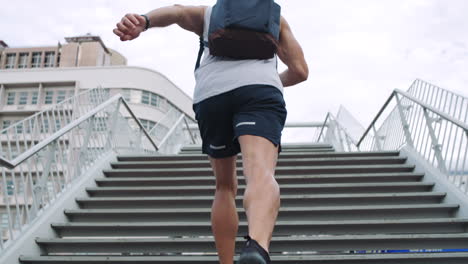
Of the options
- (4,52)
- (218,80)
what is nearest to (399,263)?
(218,80)

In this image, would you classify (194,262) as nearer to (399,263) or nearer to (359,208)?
(399,263)

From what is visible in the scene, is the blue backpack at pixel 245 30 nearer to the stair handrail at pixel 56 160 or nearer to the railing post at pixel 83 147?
the stair handrail at pixel 56 160

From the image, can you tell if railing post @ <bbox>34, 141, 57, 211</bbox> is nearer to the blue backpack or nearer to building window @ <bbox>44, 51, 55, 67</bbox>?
the blue backpack

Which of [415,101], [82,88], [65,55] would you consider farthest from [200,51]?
[65,55]

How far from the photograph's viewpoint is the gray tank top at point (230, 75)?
150 centimetres

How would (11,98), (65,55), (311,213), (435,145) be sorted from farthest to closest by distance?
1. (65,55)
2. (11,98)
3. (435,145)
4. (311,213)

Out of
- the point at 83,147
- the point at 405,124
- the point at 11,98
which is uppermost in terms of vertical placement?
the point at 11,98

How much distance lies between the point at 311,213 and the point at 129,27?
2387 millimetres

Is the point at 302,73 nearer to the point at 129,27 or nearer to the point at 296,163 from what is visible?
the point at 129,27

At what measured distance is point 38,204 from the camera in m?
3.38

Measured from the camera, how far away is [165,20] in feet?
5.07

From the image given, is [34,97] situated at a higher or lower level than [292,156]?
higher

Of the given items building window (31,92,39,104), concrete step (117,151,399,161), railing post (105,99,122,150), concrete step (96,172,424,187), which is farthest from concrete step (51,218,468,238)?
building window (31,92,39,104)

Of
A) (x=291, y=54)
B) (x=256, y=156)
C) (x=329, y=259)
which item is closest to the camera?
(x=256, y=156)
